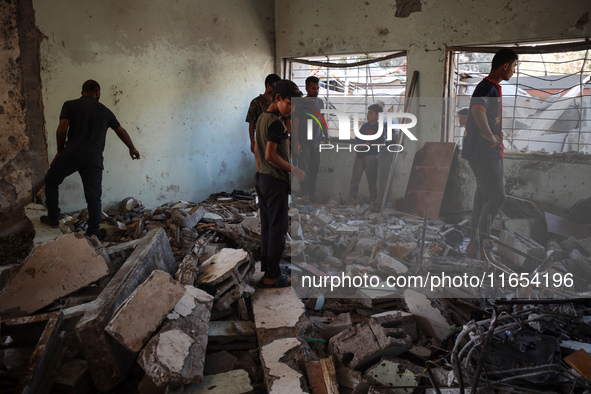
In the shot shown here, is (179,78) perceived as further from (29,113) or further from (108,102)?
(29,113)

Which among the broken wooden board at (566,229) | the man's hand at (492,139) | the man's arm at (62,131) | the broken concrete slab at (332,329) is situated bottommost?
the broken concrete slab at (332,329)

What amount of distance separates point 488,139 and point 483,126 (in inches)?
5.1

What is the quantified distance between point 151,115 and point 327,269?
137 inches

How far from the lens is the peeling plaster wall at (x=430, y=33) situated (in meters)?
5.26

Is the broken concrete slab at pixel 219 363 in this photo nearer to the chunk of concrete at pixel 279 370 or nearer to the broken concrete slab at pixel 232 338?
the broken concrete slab at pixel 232 338

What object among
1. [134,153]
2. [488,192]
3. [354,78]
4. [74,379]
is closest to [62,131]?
[134,153]

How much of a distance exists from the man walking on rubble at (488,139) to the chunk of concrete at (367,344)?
203cm

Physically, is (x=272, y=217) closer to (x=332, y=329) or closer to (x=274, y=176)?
(x=274, y=176)

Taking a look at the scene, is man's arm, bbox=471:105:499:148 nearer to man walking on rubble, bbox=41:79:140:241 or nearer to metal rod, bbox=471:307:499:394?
metal rod, bbox=471:307:499:394

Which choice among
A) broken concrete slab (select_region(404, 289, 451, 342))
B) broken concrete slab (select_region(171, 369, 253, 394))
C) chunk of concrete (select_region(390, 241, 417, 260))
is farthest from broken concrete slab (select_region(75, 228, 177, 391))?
chunk of concrete (select_region(390, 241, 417, 260))

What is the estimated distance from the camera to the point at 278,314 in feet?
9.38

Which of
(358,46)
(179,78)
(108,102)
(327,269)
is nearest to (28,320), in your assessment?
(327,269)

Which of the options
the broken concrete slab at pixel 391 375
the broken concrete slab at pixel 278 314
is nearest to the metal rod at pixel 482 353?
the broken concrete slab at pixel 391 375

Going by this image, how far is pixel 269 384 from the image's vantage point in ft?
7.27
